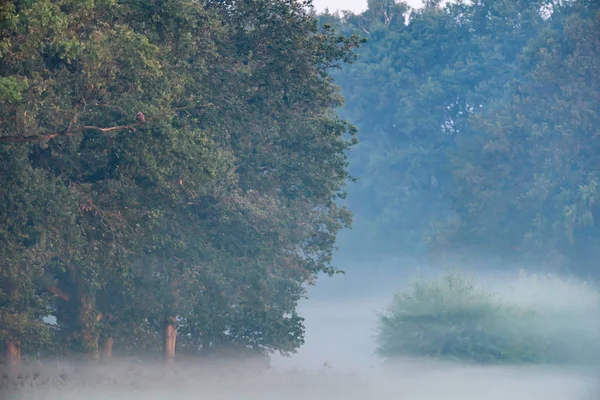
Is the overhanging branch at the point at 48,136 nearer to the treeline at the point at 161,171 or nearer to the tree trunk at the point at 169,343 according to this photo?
the treeline at the point at 161,171

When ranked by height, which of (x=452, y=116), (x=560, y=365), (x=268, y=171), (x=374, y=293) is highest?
(x=452, y=116)

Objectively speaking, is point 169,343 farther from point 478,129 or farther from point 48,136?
point 478,129

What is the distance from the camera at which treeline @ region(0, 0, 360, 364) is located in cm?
2638

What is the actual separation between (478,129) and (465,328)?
36.9 meters

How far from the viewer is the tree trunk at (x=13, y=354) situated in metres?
30.6

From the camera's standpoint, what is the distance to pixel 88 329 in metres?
33.2

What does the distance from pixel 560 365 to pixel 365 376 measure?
1008 centimetres

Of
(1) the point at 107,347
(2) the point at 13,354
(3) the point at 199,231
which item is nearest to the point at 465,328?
(3) the point at 199,231

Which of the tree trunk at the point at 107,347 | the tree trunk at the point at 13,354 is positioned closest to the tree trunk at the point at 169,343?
the tree trunk at the point at 107,347

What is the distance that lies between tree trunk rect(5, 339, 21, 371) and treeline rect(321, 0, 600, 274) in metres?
47.4

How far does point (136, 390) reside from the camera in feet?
109

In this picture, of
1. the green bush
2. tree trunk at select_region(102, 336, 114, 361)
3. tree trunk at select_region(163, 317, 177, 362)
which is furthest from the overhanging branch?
the green bush

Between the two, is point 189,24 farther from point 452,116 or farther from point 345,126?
point 452,116

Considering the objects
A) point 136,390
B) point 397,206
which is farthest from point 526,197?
point 136,390
